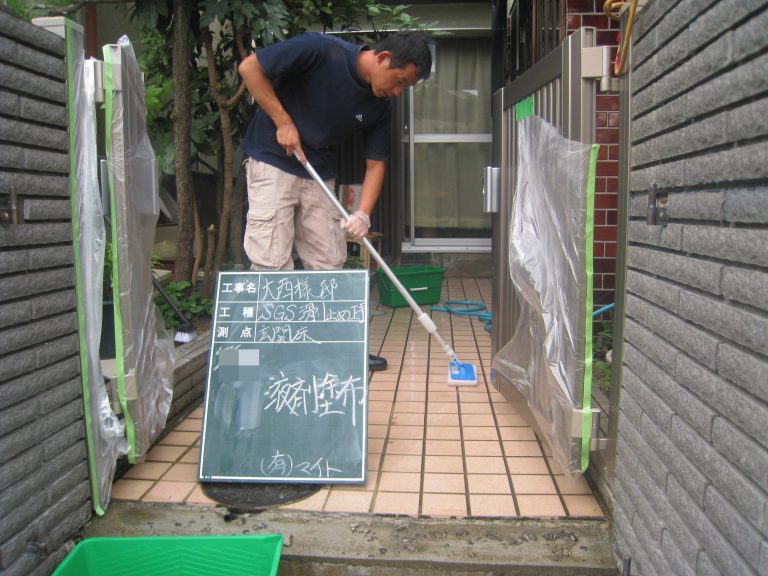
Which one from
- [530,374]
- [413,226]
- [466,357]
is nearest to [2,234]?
[530,374]

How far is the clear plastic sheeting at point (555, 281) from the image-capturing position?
2131mm

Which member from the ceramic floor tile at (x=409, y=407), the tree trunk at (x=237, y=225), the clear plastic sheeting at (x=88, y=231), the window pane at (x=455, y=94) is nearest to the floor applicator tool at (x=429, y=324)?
the ceramic floor tile at (x=409, y=407)

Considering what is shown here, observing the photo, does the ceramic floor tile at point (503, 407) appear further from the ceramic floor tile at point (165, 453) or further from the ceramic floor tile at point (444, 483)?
the ceramic floor tile at point (165, 453)

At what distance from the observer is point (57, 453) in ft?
6.77

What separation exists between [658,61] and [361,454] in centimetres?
164

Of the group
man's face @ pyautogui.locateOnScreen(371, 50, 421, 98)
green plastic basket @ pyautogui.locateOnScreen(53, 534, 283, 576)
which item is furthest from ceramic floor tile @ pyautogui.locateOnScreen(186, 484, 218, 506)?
man's face @ pyautogui.locateOnScreen(371, 50, 421, 98)

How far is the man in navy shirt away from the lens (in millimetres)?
2932

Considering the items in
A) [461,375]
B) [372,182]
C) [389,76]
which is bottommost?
[461,375]

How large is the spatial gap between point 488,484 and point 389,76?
5.86 ft

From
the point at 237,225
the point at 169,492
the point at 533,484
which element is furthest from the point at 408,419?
the point at 237,225

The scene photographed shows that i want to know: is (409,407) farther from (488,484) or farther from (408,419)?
(488,484)

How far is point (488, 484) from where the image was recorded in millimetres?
2434

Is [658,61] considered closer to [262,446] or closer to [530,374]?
[530,374]

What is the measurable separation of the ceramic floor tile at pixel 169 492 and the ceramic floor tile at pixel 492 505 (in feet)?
3.41
